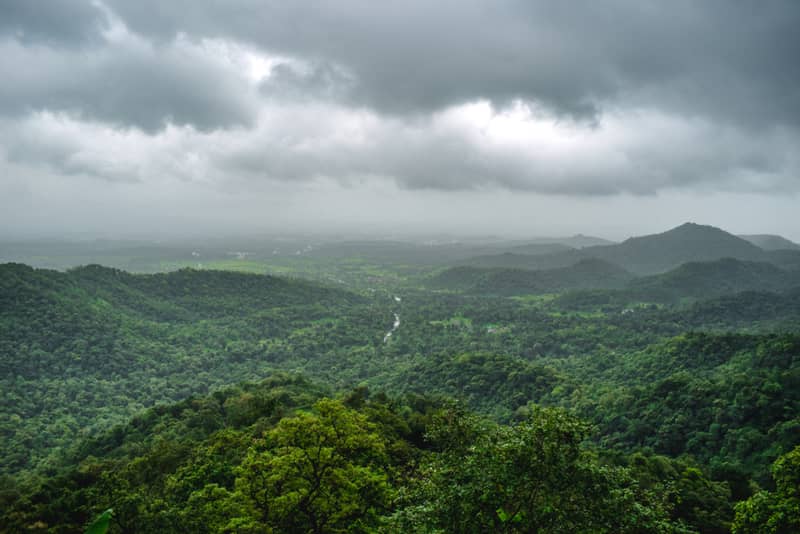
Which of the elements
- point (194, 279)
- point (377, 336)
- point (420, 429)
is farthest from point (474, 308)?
point (420, 429)

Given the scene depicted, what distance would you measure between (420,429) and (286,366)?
7141 centimetres

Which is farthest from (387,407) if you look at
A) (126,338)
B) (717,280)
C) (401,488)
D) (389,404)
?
(717,280)

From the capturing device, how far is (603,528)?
1145 centimetres

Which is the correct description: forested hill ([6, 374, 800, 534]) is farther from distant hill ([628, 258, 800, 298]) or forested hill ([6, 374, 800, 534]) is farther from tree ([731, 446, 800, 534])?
distant hill ([628, 258, 800, 298])

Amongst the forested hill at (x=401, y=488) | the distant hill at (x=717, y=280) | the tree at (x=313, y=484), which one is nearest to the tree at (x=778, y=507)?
the forested hill at (x=401, y=488)

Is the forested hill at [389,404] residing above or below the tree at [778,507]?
below

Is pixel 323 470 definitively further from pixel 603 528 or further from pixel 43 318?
pixel 43 318

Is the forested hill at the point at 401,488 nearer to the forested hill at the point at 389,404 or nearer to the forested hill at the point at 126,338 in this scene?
the forested hill at the point at 389,404

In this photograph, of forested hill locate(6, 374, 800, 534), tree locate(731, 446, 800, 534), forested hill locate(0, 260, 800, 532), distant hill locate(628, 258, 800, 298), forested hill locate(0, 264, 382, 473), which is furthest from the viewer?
distant hill locate(628, 258, 800, 298)

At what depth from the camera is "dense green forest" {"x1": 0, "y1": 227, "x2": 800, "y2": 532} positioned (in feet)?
42.7

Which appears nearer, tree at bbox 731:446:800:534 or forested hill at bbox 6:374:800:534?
forested hill at bbox 6:374:800:534

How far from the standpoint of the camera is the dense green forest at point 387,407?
13016 millimetres

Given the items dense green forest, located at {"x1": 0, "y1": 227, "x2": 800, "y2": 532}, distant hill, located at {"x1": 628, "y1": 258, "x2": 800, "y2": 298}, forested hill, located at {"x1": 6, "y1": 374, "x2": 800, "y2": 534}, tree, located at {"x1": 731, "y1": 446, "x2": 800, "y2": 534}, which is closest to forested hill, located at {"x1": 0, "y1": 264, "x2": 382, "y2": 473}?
dense green forest, located at {"x1": 0, "y1": 227, "x2": 800, "y2": 532}

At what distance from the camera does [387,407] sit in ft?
133
